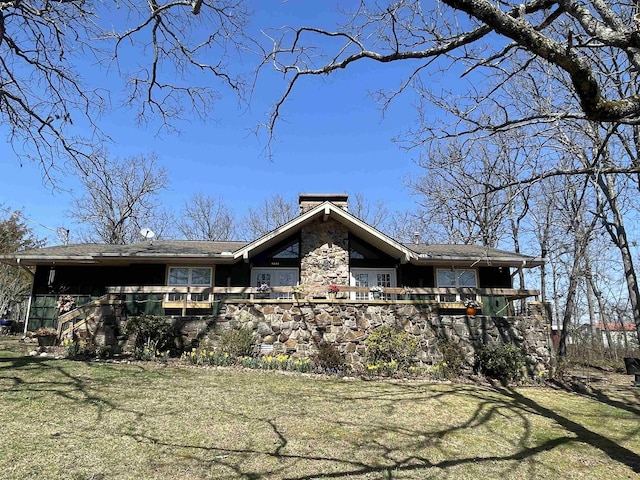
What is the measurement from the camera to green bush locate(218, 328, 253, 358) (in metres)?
10.6

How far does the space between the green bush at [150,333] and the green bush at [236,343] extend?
1.38 meters

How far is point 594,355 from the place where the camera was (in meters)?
16.9

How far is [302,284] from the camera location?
14.1m

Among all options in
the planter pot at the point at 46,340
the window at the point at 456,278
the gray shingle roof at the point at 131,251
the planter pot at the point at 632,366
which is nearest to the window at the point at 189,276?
the gray shingle roof at the point at 131,251

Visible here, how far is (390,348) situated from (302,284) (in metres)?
4.44

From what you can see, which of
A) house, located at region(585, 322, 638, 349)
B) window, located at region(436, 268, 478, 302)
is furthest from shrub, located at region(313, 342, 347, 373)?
house, located at region(585, 322, 638, 349)

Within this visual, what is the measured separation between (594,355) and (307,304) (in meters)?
13.3

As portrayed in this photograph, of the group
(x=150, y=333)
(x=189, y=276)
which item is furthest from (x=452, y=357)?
(x=189, y=276)

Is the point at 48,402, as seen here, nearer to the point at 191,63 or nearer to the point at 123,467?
the point at 123,467

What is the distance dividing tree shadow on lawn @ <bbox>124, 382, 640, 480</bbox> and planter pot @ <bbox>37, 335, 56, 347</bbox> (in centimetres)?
693

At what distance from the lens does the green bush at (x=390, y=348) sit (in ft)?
34.8

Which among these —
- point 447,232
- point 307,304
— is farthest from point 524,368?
point 447,232

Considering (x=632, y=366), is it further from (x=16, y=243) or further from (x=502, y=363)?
(x=16, y=243)

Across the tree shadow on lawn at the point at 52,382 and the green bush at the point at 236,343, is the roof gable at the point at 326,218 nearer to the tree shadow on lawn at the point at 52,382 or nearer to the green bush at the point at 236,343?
the green bush at the point at 236,343
